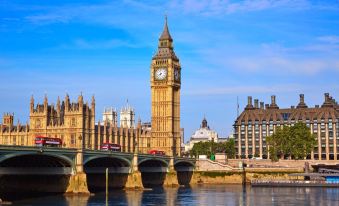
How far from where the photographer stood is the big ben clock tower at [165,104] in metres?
193

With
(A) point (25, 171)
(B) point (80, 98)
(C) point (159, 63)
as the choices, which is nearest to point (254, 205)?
(A) point (25, 171)

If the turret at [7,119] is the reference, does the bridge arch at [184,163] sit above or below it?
below

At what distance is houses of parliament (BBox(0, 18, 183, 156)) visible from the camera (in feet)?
535

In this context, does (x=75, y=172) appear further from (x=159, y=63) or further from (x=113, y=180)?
(x=159, y=63)

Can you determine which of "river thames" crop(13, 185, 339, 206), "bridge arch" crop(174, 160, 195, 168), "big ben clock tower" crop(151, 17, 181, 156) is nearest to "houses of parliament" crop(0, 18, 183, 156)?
"big ben clock tower" crop(151, 17, 181, 156)

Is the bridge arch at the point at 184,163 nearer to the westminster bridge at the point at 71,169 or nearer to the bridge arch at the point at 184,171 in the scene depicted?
the bridge arch at the point at 184,171

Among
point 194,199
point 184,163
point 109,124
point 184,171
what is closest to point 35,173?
point 194,199

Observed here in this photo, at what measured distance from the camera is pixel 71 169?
10388cm

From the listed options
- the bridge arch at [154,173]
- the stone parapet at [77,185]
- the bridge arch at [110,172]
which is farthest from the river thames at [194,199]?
the bridge arch at [154,173]

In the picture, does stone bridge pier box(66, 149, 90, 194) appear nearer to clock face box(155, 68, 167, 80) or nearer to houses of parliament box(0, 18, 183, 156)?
houses of parliament box(0, 18, 183, 156)

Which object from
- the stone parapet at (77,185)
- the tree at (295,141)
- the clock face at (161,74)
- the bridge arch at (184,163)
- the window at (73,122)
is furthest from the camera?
the clock face at (161,74)

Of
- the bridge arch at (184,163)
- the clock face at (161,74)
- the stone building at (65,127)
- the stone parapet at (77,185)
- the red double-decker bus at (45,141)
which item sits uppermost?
the clock face at (161,74)

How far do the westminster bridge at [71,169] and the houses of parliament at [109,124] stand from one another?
2481 cm

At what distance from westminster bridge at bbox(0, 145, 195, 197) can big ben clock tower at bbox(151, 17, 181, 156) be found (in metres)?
41.9
